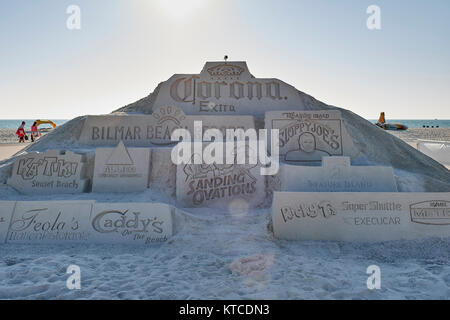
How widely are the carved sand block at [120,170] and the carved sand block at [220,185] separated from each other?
845mm

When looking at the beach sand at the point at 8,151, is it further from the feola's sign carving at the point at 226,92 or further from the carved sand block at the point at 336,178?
the carved sand block at the point at 336,178

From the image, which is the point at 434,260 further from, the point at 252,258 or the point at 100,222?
the point at 100,222

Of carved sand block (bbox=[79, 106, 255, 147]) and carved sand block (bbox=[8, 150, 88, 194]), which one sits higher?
carved sand block (bbox=[79, 106, 255, 147])

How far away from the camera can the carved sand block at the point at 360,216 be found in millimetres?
3598

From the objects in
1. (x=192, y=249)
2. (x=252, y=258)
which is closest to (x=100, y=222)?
(x=192, y=249)

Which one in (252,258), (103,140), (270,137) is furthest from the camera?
(103,140)

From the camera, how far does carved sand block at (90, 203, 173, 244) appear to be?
3.66 metres

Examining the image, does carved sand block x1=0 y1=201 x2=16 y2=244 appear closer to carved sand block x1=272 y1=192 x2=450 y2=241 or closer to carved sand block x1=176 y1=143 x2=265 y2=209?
carved sand block x1=176 y1=143 x2=265 y2=209

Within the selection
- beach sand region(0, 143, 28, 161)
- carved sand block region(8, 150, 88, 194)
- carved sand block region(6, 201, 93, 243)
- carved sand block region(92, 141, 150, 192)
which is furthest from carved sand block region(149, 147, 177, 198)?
beach sand region(0, 143, 28, 161)

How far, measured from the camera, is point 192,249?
335cm

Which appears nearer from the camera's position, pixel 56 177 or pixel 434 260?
pixel 434 260

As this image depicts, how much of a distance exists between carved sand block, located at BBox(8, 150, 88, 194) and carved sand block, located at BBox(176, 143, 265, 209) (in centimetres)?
211

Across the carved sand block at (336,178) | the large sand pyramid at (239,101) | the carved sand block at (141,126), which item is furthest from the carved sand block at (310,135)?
the carved sand block at (336,178)

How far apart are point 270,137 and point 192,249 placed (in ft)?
13.5
